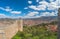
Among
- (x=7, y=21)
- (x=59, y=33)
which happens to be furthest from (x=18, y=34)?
(x=59, y=33)

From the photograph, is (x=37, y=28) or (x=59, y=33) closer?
(x=59, y=33)

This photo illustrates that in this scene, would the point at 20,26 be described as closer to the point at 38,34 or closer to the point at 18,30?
the point at 18,30

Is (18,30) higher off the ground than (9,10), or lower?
lower

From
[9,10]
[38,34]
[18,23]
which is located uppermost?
[9,10]

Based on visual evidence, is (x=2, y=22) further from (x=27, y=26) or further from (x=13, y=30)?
(x=27, y=26)

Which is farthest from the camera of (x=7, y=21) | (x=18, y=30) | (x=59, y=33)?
(x=18, y=30)

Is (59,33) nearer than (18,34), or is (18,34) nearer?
(59,33)

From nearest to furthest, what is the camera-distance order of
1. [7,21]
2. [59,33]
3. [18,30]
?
[59,33], [7,21], [18,30]

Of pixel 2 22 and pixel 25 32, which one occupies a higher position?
pixel 2 22

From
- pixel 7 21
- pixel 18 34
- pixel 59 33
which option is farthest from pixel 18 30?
pixel 59 33
